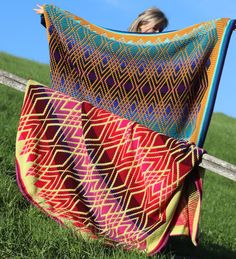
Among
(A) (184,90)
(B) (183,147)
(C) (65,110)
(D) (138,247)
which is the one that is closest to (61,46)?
(C) (65,110)

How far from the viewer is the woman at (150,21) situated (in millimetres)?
5070

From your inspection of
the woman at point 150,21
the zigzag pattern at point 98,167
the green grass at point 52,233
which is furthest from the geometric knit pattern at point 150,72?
the green grass at point 52,233

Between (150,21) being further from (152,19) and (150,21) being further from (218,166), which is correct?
(218,166)

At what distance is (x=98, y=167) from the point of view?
13.4 feet

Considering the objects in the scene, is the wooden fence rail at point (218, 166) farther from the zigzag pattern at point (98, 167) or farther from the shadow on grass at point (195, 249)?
the shadow on grass at point (195, 249)

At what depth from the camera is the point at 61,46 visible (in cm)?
474

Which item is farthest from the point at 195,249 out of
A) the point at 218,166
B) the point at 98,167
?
the point at 98,167

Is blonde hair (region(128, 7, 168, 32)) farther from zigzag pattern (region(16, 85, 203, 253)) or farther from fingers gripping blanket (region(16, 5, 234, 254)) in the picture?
zigzag pattern (region(16, 85, 203, 253))

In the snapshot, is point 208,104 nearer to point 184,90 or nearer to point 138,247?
point 184,90

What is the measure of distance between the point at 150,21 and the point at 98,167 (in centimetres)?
167

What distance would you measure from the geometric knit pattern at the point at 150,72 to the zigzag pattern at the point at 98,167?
1.74 feet

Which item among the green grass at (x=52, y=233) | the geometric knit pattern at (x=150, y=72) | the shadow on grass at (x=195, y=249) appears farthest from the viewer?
the shadow on grass at (x=195, y=249)

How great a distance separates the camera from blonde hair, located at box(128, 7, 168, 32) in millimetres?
5062

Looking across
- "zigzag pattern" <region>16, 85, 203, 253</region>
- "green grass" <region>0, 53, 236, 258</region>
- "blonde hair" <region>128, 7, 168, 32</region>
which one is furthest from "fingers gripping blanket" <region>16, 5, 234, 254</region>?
"blonde hair" <region>128, 7, 168, 32</region>
